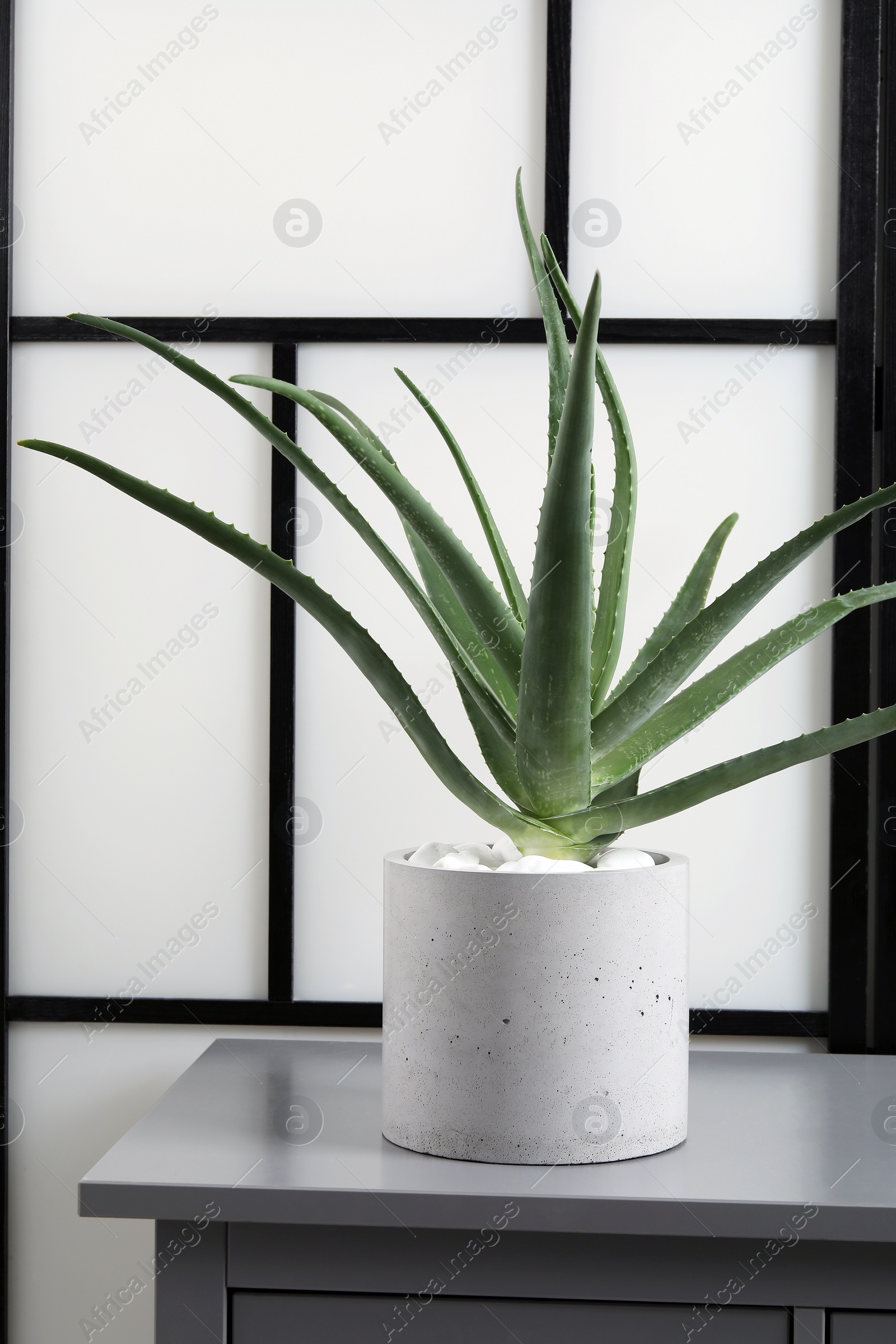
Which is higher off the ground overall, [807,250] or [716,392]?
[807,250]

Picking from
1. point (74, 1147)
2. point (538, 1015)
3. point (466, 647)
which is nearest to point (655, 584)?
point (466, 647)

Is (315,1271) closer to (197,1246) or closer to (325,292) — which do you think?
(197,1246)

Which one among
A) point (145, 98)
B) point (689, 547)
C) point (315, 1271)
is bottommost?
point (315, 1271)

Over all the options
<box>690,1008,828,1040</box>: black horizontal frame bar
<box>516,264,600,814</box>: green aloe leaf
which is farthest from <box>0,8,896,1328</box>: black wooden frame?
<box>516,264,600,814</box>: green aloe leaf

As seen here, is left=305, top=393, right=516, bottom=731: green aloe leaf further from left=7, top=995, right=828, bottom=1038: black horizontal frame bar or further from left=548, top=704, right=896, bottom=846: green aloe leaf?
left=7, top=995, right=828, bottom=1038: black horizontal frame bar

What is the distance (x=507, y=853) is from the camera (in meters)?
0.67

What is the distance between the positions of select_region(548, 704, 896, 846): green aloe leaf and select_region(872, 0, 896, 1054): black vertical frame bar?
30 cm

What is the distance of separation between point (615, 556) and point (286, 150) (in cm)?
51

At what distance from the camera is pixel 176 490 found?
93 cm

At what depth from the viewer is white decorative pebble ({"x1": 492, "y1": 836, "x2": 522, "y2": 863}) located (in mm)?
667

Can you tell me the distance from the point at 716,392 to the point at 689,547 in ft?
0.45

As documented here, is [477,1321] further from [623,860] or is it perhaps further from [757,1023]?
[757,1023]

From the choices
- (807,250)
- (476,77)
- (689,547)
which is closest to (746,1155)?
(689,547)

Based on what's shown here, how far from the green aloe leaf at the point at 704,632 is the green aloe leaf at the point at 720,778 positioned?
39 millimetres
